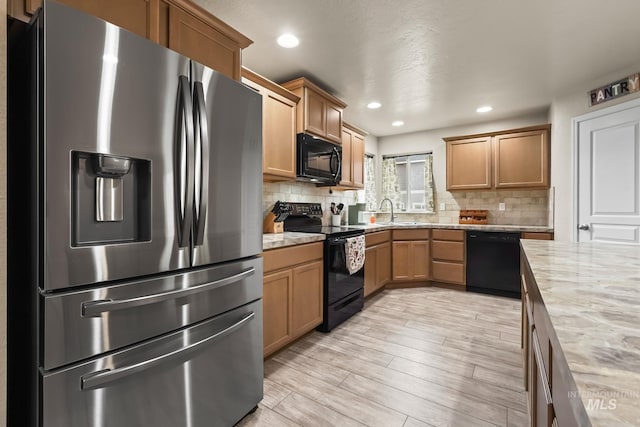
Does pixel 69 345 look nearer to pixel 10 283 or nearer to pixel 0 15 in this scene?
pixel 10 283

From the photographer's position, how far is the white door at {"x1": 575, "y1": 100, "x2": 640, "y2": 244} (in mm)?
2846

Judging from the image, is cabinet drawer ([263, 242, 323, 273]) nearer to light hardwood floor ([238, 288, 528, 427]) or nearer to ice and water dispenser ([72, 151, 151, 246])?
light hardwood floor ([238, 288, 528, 427])

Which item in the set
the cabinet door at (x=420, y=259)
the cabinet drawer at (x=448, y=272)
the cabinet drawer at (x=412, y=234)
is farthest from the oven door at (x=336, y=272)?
the cabinet drawer at (x=448, y=272)

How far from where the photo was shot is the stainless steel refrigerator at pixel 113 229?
91 cm

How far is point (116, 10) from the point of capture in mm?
1285

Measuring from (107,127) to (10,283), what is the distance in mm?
602

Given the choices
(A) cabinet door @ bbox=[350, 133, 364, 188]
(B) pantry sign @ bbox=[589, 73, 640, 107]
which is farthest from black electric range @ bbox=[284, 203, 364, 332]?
(B) pantry sign @ bbox=[589, 73, 640, 107]

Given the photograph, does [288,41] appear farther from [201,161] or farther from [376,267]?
[376,267]

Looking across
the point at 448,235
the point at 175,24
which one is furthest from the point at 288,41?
the point at 448,235

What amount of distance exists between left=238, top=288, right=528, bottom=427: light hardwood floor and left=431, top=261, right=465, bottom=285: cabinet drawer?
36.0 inches

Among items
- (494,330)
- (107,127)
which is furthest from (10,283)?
(494,330)

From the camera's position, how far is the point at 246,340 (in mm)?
1548

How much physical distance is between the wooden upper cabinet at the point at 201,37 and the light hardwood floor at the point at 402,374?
1973 millimetres

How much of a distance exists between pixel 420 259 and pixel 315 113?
2509 millimetres
